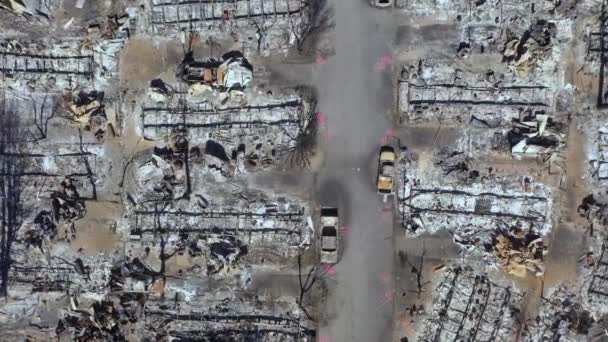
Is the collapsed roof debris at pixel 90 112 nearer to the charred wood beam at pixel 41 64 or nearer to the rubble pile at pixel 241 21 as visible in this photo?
the charred wood beam at pixel 41 64

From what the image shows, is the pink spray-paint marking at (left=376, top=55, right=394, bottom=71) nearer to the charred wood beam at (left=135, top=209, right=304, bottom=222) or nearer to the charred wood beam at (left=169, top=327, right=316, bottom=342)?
the charred wood beam at (left=135, top=209, right=304, bottom=222)

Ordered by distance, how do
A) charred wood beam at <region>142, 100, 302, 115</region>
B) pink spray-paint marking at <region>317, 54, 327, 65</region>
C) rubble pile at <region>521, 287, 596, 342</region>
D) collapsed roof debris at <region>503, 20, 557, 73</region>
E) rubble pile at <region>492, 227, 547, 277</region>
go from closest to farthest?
collapsed roof debris at <region>503, 20, 557, 73</region>, rubble pile at <region>492, 227, 547, 277</region>, rubble pile at <region>521, 287, 596, 342</region>, pink spray-paint marking at <region>317, 54, 327, 65</region>, charred wood beam at <region>142, 100, 302, 115</region>

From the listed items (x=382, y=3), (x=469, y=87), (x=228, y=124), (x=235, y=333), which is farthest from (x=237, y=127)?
(x=469, y=87)

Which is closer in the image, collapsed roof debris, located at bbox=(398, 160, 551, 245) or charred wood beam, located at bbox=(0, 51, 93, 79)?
collapsed roof debris, located at bbox=(398, 160, 551, 245)

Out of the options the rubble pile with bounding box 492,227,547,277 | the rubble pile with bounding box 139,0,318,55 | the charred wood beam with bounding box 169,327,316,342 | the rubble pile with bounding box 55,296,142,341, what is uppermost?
the rubble pile with bounding box 139,0,318,55

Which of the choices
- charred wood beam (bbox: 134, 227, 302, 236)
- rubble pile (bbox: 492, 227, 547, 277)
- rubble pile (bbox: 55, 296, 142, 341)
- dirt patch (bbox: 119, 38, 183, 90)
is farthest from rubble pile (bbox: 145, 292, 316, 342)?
dirt patch (bbox: 119, 38, 183, 90)

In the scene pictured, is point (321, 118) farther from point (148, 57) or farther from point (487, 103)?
point (148, 57)
